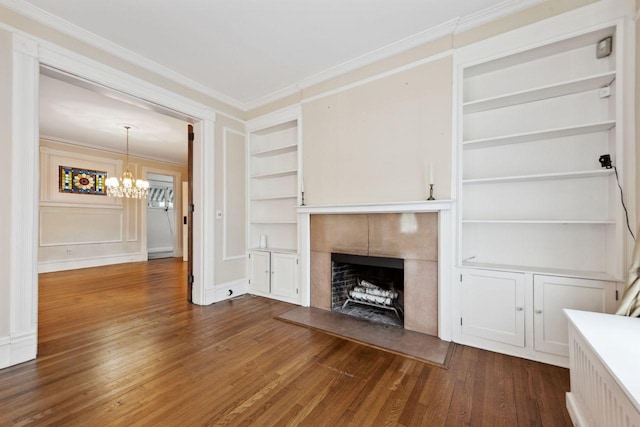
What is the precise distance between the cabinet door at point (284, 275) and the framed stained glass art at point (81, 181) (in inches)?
215

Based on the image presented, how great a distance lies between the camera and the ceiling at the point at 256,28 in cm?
221

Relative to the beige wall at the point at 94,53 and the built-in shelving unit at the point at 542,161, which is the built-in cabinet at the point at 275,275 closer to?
the built-in shelving unit at the point at 542,161

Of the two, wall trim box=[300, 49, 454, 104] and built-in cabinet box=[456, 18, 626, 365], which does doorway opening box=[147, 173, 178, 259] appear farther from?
built-in cabinet box=[456, 18, 626, 365]

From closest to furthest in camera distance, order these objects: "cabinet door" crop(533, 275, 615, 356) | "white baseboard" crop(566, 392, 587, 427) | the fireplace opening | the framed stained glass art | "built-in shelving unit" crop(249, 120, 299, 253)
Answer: "white baseboard" crop(566, 392, 587, 427)
"cabinet door" crop(533, 275, 615, 356)
the fireplace opening
"built-in shelving unit" crop(249, 120, 299, 253)
the framed stained glass art

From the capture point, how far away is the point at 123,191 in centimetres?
573

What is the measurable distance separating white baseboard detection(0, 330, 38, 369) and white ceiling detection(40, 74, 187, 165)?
2.34 m

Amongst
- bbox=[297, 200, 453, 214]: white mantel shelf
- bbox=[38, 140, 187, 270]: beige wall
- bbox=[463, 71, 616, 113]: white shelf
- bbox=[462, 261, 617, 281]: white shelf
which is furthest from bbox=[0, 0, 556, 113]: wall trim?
bbox=[38, 140, 187, 270]: beige wall

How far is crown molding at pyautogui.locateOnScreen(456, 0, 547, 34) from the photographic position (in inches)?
86.0

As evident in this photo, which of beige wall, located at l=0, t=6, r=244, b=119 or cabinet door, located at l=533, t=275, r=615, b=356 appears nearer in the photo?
cabinet door, located at l=533, t=275, r=615, b=356

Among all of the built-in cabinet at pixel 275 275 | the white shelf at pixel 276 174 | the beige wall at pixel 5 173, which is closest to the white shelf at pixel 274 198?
the white shelf at pixel 276 174

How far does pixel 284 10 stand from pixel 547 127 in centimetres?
246

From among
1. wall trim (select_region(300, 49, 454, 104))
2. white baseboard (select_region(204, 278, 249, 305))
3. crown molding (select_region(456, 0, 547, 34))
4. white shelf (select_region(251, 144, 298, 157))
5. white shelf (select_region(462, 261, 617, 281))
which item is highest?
crown molding (select_region(456, 0, 547, 34))

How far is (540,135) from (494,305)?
58.0 inches

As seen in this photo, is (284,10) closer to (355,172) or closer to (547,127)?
(355,172)
